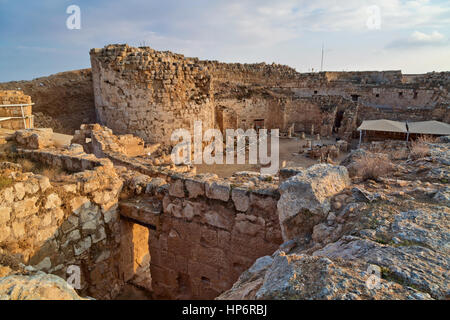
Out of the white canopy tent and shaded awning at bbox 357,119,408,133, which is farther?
shaded awning at bbox 357,119,408,133

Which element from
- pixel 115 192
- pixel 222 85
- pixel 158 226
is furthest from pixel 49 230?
pixel 222 85

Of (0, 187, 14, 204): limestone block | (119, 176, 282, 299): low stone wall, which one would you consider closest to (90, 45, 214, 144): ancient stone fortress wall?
(119, 176, 282, 299): low stone wall

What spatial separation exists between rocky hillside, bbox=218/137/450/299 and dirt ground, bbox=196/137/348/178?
6158mm

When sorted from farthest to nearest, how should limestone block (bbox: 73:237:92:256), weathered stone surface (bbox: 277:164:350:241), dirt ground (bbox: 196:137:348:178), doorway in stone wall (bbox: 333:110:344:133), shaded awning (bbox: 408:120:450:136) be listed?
doorway in stone wall (bbox: 333:110:344:133) < shaded awning (bbox: 408:120:450:136) < dirt ground (bbox: 196:137:348:178) < limestone block (bbox: 73:237:92:256) < weathered stone surface (bbox: 277:164:350:241)

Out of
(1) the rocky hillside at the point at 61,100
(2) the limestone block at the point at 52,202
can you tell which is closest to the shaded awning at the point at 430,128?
(2) the limestone block at the point at 52,202

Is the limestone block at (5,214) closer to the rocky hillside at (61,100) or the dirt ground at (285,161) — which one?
the dirt ground at (285,161)

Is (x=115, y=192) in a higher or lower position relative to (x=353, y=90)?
lower

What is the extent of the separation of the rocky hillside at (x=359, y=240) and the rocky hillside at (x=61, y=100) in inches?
549

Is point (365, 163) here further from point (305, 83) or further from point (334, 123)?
point (305, 83)

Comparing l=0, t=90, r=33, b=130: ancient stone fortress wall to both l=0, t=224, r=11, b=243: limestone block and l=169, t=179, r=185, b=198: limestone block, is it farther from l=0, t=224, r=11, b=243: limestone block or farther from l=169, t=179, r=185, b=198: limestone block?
l=169, t=179, r=185, b=198: limestone block

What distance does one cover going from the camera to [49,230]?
3412 millimetres

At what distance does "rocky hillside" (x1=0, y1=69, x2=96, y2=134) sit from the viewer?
44.2ft

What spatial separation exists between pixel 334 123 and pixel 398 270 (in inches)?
754

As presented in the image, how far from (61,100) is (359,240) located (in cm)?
1632
